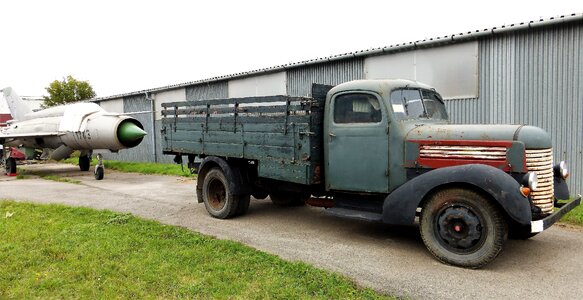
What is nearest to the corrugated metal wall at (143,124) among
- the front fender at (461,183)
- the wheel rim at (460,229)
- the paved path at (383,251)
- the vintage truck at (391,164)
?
the paved path at (383,251)

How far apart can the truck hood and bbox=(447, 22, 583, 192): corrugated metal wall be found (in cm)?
392

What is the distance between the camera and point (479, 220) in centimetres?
474

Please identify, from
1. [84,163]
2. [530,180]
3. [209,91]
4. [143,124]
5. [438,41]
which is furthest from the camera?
[143,124]

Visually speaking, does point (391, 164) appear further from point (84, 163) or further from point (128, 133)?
point (84, 163)

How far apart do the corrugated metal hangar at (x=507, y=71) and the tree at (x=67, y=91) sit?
28.0 m

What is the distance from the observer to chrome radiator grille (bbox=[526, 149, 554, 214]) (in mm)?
4762

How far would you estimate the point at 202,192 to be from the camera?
787 centimetres

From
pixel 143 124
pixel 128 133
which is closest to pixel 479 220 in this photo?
pixel 128 133

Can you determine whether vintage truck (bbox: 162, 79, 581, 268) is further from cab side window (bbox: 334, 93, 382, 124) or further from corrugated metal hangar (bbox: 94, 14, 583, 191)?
corrugated metal hangar (bbox: 94, 14, 583, 191)

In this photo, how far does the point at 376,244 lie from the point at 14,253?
181 inches

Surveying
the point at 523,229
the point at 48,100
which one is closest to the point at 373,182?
the point at 523,229

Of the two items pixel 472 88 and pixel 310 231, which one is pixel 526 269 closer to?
pixel 310 231

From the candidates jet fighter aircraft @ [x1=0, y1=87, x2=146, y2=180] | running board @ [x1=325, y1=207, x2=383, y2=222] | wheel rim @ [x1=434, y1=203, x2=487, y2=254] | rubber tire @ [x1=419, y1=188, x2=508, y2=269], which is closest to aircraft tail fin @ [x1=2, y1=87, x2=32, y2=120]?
jet fighter aircraft @ [x1=0, y1=87, x2=146, y2=180]

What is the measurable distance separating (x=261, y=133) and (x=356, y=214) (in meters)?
2.01
